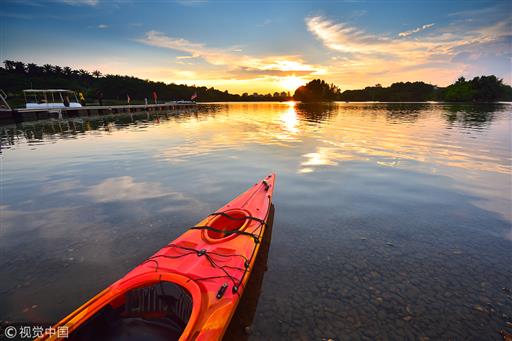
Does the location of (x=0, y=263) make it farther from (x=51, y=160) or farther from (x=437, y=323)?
(x=51, y=160)

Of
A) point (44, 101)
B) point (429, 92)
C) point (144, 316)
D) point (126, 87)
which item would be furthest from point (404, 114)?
point (429, 92)

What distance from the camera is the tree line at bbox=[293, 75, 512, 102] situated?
4619 inches

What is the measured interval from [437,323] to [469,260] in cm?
237

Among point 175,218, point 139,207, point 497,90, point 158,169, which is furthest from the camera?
point 497,90

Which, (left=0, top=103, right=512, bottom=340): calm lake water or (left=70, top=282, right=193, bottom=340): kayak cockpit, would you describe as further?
(left=0, top=103, right=512, bottom=340): calm lake water

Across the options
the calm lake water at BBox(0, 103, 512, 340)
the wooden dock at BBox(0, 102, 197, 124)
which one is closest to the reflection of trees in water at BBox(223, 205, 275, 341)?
the calm lake water at BBox(0, 103, 512, 340)

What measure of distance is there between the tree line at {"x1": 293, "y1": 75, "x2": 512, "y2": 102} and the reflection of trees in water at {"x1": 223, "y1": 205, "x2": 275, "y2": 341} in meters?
161

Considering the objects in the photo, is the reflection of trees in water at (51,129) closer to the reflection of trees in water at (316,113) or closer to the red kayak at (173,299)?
the red kayak at (173,299)

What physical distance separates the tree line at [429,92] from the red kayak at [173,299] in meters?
163

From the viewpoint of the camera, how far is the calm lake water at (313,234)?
162 inches

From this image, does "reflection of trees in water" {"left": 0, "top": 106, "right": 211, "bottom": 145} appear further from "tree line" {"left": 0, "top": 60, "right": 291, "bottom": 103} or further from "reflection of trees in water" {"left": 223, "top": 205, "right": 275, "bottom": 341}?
"tree line" {"left": 0, "top": 60, "right": 291, "bottom": 103}

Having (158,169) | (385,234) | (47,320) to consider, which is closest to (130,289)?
(47,320)

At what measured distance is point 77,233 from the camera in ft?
21.3

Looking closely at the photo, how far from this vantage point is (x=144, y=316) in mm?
3576
